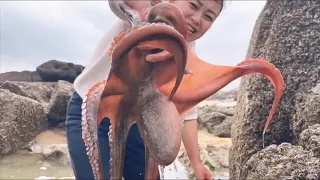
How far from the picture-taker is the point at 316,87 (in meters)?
3.33

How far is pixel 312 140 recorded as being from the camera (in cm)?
246

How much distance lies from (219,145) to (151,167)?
261 inches

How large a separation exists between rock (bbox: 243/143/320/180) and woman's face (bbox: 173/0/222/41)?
1053mm

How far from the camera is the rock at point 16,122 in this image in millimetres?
8930

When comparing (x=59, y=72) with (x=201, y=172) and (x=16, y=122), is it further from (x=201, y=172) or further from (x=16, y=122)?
(x=201, y=172)

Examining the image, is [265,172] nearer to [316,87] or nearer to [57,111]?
[316,87]

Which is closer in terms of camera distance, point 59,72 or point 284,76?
point 284,76

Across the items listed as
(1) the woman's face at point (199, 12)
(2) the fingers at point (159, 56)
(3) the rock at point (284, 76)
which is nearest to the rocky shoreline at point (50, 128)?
(3) the rock at point (284, 76)

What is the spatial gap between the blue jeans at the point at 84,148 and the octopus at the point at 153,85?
742mm

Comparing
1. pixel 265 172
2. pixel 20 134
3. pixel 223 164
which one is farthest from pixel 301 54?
pixel 20 134

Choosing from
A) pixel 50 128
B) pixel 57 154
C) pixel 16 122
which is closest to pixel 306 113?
pixel 57 154

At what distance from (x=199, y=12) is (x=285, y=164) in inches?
46.8

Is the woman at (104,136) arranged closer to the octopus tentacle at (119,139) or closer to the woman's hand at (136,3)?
the woman's hand at (136,3)

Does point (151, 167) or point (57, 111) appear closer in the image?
point (151, 167)
